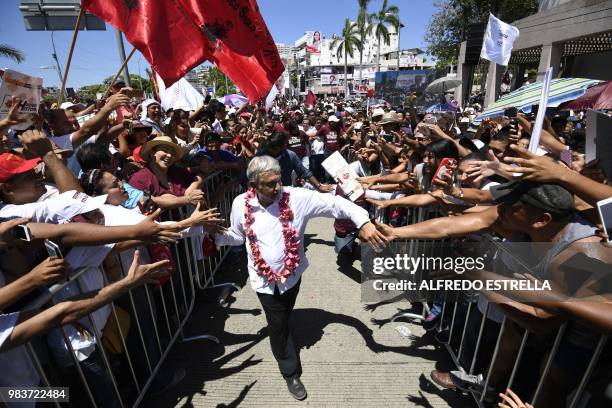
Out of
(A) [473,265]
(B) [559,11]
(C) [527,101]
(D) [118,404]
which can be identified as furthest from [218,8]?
(B) [559,11]

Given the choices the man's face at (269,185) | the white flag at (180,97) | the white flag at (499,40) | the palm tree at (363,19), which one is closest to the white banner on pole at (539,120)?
the man's face at (269,185)

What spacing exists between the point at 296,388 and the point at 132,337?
1.46 metres

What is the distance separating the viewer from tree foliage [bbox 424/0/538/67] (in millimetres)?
30000

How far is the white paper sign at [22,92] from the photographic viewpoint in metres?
3.05

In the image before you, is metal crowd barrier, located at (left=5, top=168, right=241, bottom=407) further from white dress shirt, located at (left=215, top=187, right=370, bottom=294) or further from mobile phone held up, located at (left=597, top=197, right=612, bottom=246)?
mobile phone held up, located at (left=597, top=197, right=612, bottom=246)

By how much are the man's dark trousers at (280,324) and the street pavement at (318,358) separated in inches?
9.8

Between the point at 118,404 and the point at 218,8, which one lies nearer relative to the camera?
the point at 118,404

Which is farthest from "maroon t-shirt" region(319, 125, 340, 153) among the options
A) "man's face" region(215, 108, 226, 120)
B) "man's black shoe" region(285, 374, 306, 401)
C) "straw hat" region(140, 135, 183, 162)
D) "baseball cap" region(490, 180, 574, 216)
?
"baseball cap" region(490, 180, 574, 216)

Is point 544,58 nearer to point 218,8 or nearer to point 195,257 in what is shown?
point 218,8

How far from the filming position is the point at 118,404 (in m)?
2.41

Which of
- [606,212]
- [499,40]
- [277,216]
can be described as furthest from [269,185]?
[499,40]

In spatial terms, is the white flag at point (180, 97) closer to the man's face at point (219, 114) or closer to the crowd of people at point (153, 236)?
the man's face at point (219, 114)

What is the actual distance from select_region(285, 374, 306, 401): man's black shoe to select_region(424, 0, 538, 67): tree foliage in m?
34.6

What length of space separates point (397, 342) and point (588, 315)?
2301mm
